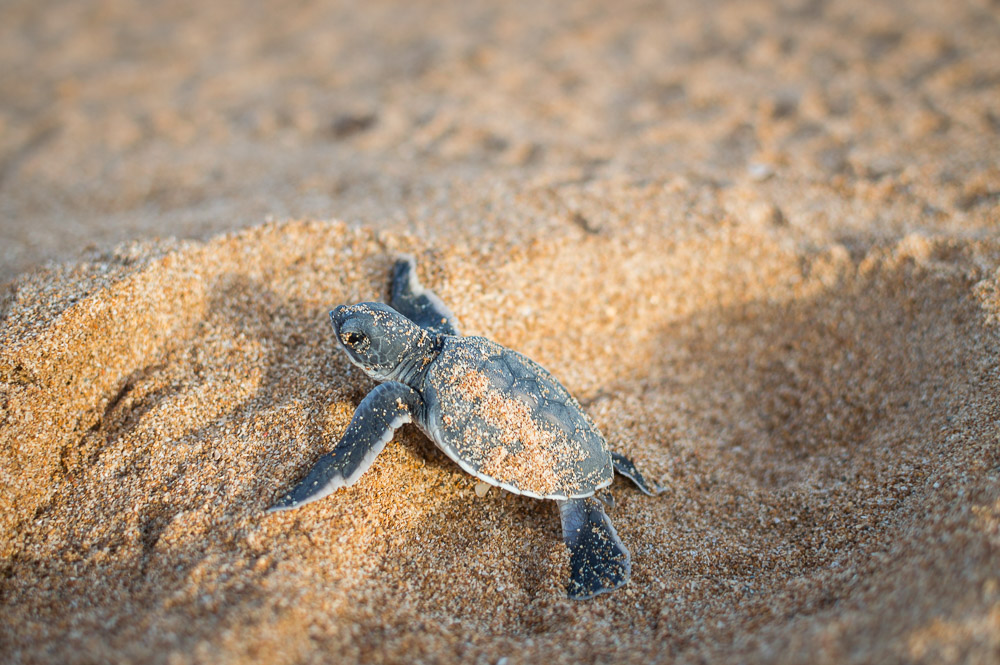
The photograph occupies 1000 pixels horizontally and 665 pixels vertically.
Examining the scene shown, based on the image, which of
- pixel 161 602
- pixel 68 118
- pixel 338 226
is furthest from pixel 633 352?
pixel 68 118

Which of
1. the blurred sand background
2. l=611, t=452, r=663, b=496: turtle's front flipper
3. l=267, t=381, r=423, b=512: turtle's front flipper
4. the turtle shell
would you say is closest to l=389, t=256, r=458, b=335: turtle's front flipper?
the blurred sand background

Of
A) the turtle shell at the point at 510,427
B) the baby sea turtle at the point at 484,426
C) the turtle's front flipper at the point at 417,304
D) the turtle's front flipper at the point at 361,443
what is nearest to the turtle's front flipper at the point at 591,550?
the baby sea turtle at the point at 484,426

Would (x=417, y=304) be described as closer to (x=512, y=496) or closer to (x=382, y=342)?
(x=382, y=342)

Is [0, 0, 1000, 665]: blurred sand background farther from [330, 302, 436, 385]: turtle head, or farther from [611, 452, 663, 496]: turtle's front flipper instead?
[330, 302, 436, 385]: turtle head

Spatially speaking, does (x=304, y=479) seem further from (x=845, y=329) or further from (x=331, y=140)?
(x=331, y=140)

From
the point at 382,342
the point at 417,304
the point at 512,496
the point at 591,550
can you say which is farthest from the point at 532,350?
the point at 591,550
